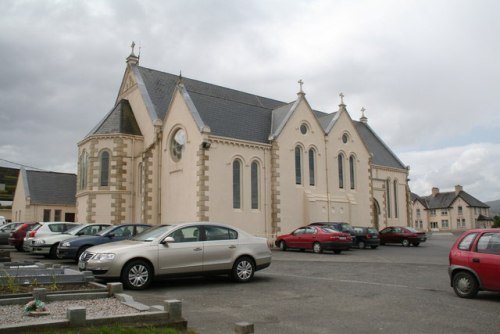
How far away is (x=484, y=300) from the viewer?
10.1 meters

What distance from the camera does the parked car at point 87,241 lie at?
16.6 m

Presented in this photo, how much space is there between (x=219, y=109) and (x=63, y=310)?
72.0ft

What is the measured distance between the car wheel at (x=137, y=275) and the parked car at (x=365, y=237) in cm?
1862

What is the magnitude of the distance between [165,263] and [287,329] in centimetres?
473

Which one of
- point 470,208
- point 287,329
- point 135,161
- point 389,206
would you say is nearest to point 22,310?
point 287,329

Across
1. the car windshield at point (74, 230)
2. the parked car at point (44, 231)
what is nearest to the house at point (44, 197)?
the parked car at point (44, 231)

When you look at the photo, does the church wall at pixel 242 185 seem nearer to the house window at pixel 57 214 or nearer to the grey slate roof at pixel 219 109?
the grey slate roof at pixel 219 109

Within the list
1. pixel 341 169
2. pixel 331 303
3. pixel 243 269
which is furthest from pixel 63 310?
pixel 341 169

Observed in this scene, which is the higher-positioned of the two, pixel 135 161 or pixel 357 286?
pixel 135 161

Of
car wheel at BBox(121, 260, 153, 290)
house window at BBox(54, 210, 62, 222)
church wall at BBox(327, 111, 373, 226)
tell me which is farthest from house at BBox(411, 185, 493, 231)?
car wheel at BBox(121, 260, 153, 290)

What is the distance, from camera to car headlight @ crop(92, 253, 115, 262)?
10.8 m

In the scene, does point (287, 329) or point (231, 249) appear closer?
point (287, 329)

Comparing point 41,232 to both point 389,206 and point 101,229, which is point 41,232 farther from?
point 389,206

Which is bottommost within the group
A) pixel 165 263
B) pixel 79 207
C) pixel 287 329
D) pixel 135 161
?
pixel 287 329
